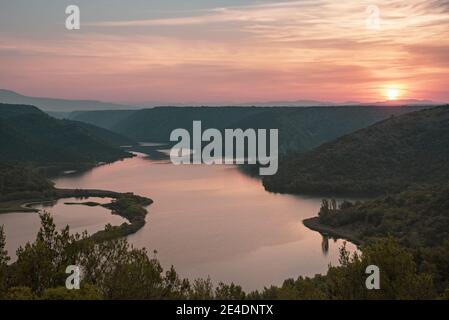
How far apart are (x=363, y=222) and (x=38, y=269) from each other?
142ft

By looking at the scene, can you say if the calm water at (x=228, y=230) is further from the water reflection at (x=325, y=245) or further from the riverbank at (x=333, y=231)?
the riverbank at (x=333, y=231)

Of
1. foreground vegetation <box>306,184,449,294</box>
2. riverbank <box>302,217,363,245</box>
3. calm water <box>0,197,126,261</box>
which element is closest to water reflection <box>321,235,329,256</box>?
riverbank <box>302,217,363,245</box>

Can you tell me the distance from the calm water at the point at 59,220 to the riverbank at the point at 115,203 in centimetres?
130

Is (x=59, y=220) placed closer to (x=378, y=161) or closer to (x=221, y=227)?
(x=221, y=227)

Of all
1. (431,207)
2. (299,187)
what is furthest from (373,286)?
(299,187)

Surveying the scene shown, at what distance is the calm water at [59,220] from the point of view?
170ft

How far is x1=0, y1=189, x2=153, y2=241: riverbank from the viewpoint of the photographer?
58072 millimetres

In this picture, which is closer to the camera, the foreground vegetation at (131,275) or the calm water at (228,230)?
the foreground vegetation at (131,275)

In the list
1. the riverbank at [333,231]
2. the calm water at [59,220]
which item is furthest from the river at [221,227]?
the riverbank at [333,231]

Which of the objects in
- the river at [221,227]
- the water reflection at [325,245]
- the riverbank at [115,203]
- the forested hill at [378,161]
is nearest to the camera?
the river at [221,227]

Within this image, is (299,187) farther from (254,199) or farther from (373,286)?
(373,286)

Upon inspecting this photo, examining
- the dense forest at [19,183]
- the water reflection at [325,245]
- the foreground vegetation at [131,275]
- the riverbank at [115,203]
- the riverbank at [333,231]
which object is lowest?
the foreground vegetation at [131,275]

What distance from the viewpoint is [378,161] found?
3664 inches
